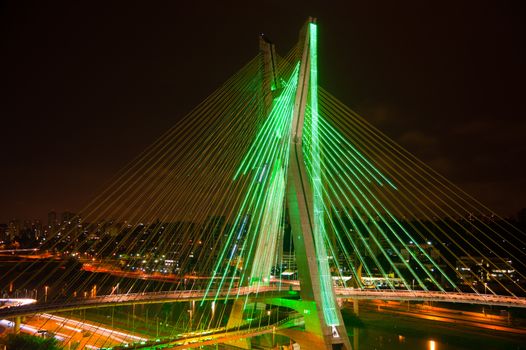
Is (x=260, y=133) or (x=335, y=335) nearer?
(x=335, y=335)

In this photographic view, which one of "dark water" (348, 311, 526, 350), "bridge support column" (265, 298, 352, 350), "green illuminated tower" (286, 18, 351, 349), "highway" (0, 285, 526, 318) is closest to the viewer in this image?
"highway" (0, 285, 526, 318)

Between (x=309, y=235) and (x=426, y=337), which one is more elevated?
(x=309, y=235)

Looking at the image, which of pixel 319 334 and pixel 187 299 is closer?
pixel 319 334

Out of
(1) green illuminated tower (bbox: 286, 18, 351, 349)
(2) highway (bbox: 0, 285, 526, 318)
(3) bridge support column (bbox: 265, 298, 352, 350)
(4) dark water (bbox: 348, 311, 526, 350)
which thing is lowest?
(4) dark water (bbox: 348, 311, 526, 350)

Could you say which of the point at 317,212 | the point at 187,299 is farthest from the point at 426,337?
the point at 317,212

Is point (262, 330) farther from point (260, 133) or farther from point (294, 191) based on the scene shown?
point (260, 133)

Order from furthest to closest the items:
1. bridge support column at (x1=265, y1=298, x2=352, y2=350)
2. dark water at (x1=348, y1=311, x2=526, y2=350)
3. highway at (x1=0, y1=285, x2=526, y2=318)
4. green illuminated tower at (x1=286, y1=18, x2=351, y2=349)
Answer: dark water at (x1=348, y1=311, x2=526, y2=350), green illuminated tower at (x1=286, y1=18, x2=351, y2=349), bridge support column at (x1=265, y1=298, x2=352, y2=350), highway at (x1=0, y1=285, x2=526, y2=318)

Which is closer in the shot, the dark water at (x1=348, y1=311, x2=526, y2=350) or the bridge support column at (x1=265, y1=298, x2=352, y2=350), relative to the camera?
the bridge support column at (x1=265, y1=298, x2=352, y2=350)

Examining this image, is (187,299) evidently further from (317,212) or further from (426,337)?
(426,337)

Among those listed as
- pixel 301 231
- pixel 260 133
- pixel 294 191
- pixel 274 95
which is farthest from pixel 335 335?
pixel 274 95

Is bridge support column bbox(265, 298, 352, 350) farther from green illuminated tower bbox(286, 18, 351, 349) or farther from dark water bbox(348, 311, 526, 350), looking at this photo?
dark water bbox(348, 311, 526, 350)

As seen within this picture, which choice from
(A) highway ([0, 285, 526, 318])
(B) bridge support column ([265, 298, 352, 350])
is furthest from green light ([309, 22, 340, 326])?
(A) highway ([0, 285, 526, 318])

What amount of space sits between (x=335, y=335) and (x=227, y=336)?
368 cm

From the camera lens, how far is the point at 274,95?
60.4 ft
